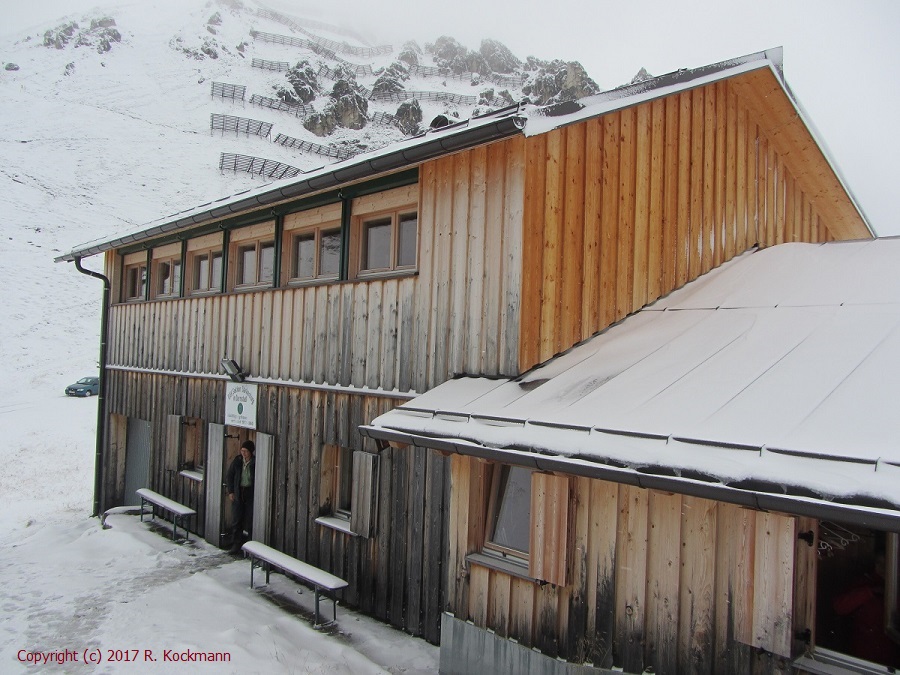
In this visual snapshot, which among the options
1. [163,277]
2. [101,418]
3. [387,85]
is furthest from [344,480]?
[387,85]

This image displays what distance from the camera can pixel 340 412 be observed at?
748cm

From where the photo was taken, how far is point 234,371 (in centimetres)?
895

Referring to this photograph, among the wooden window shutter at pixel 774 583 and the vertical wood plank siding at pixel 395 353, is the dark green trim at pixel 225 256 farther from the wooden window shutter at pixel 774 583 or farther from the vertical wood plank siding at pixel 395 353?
the wooden window shutter at pixel 774 583

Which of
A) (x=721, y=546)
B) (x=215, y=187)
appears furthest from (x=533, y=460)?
(x=215, y=187)

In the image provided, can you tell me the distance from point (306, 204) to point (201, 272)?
3556 mm

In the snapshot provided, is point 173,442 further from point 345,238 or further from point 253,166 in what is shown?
point 253,166

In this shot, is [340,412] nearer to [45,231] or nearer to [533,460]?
[533,460]

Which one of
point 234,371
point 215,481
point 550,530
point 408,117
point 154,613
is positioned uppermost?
point 408,117

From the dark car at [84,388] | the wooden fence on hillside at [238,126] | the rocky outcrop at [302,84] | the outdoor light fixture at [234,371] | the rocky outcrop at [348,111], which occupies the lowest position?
the dark car at [84,388]

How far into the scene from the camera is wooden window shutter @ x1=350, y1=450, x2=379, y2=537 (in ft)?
22.6

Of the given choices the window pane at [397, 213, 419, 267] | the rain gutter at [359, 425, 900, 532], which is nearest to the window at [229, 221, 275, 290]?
the window pane at [397, 213, 419, 267]

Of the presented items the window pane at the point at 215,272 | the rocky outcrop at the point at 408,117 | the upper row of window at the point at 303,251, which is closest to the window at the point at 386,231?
the upper row of window at the point at 303,251

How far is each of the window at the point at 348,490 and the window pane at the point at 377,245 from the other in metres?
2.25

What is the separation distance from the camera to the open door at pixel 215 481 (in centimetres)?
962
